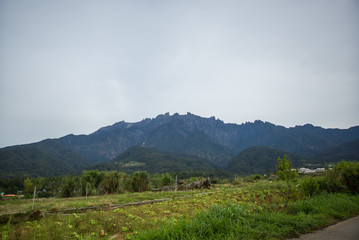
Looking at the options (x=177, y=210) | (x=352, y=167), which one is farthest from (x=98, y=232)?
(x=352, y=167)

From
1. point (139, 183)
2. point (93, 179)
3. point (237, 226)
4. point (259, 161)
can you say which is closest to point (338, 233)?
point (237, 226)

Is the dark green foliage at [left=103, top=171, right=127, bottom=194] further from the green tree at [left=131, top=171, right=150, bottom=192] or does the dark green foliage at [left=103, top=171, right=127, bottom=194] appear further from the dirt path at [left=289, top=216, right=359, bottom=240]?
the dirt path at [left=289, top=216, right=359, bottom=240]

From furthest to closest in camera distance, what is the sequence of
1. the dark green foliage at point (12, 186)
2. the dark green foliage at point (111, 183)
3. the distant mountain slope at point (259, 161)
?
the distant mountain slope at point (259, 161) → the dark green foliage at point (12, 186) → the dark green foliage at point (111, 183)

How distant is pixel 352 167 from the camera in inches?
356

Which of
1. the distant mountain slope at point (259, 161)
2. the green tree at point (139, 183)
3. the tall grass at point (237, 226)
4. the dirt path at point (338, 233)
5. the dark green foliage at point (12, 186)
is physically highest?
the tall grass at point (237, 226)

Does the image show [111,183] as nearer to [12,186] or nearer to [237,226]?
[237,226]

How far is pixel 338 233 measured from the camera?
151 inches

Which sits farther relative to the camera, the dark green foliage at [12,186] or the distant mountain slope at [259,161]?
the distant mountain slope at [259,161]

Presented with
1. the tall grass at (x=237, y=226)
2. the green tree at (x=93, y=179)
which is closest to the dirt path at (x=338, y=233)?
the tall grass at (x=237, y=226)

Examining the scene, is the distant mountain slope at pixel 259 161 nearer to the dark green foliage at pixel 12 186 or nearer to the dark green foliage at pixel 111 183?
the dark green foliage at pixel 12 186

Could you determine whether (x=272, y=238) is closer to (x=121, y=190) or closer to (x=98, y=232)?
(x=98, y=232)

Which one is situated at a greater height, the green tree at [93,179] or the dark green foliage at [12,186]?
the green tree at [93,179]

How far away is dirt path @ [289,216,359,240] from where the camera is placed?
Answer: 363 cm

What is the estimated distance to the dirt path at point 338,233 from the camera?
11.9ft
